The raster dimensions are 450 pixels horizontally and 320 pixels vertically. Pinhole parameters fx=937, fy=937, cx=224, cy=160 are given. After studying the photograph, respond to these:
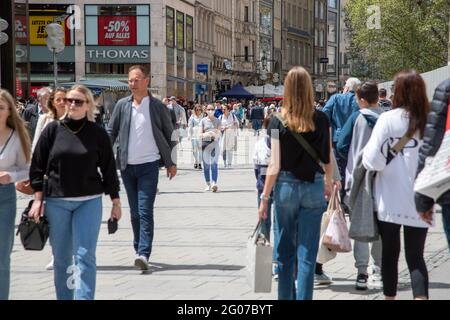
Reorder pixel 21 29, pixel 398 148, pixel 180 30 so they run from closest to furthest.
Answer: pixel 398 148 → pixel 21 29 → pixel 180 30

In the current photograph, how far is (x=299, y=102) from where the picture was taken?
630 centimetres

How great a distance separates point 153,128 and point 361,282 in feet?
8.40

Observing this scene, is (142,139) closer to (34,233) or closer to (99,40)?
(34,233)

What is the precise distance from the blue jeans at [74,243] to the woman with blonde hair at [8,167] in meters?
0.35

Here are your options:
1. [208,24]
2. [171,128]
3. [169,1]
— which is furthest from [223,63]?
[171,128]

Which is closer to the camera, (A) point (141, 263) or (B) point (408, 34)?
(A) point (141, 263)

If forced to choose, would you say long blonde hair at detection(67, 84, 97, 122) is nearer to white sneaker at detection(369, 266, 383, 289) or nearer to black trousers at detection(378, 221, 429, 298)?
black trousers at detection(378, 221, 429, 298)

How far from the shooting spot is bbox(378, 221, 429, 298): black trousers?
6090 mm

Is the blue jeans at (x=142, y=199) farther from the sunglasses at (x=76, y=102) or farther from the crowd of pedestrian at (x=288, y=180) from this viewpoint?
the sunglasses at (x=76, y=102)

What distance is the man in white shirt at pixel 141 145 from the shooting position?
8.91m

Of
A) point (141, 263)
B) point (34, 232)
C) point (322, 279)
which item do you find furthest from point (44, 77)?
point (34, 232)

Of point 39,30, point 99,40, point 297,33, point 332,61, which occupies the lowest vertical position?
point 99,40
